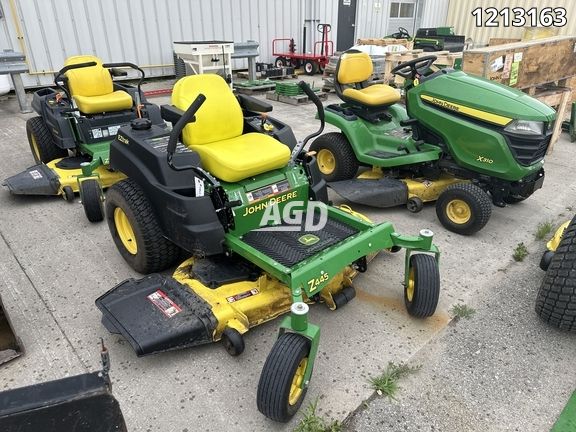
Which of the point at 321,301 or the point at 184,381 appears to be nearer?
the point at 184,381

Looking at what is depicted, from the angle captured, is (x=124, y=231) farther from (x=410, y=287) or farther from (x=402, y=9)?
(x=402, y=9)

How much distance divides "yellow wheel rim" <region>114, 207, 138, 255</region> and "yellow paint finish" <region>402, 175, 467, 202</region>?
7.63ft

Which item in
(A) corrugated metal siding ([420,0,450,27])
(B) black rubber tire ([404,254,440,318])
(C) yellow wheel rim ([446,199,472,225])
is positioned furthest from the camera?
(A) corrugated metal siding ([420,0,450,27])

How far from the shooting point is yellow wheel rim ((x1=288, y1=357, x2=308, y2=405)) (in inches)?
78.4

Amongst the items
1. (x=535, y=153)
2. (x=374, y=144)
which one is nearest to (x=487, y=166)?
(x=535, y=153)

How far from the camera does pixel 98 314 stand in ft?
8.71

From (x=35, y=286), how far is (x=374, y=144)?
10.1 feet

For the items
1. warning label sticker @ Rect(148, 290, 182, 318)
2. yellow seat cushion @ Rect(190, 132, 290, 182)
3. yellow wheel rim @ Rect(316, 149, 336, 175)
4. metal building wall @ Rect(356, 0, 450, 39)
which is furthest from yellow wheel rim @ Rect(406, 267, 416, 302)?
metal building wall @ Rect(356, 0, 450, 39)

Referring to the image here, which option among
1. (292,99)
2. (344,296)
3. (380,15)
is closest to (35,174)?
(344,296)

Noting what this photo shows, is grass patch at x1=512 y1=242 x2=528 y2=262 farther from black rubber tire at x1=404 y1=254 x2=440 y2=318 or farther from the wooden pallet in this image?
the wooden pallet

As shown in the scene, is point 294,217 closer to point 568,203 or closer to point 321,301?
point 321,301

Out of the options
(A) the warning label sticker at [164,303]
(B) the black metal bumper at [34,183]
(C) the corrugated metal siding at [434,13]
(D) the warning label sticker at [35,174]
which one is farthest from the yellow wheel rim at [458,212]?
(C) the corrugated metal siding at [434,13]

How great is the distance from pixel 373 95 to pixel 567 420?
3.13 metres

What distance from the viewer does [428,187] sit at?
3986mm
